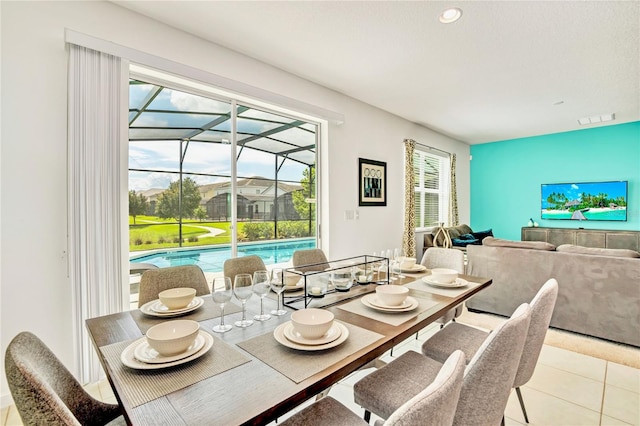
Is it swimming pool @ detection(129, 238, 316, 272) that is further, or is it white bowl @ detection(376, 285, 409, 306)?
swimming pool @ detection(129, 238, 316, 272)

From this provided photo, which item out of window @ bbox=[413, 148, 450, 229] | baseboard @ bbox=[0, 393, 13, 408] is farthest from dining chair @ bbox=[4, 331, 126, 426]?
window @ bbox=[413, 148, 450, 229]

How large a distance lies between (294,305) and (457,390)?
928 millimetres

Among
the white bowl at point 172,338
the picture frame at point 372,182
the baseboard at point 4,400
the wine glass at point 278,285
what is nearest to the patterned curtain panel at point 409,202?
the picture frame at point 372,182

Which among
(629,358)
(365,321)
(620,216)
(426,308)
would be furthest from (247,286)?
(620,216)

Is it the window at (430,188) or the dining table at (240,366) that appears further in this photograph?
the window at (430,188)

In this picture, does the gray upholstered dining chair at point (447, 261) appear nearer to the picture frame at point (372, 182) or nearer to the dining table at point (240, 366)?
the dining table at point (240, 366)

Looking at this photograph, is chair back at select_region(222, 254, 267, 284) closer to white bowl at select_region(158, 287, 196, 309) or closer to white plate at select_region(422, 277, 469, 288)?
white bowl at select_region(158, 287, 196, 309)

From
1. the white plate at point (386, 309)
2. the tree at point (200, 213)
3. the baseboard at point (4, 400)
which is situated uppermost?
the tree at point (200, 213)

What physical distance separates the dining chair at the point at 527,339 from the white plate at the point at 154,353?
1269mm

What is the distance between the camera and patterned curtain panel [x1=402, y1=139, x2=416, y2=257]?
15.8 ft

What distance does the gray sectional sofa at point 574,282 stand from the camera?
8.58ft

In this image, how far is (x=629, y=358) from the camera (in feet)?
8.05

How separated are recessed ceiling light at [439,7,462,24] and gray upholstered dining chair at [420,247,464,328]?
182 cm

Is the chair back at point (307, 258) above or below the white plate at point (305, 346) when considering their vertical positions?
above
